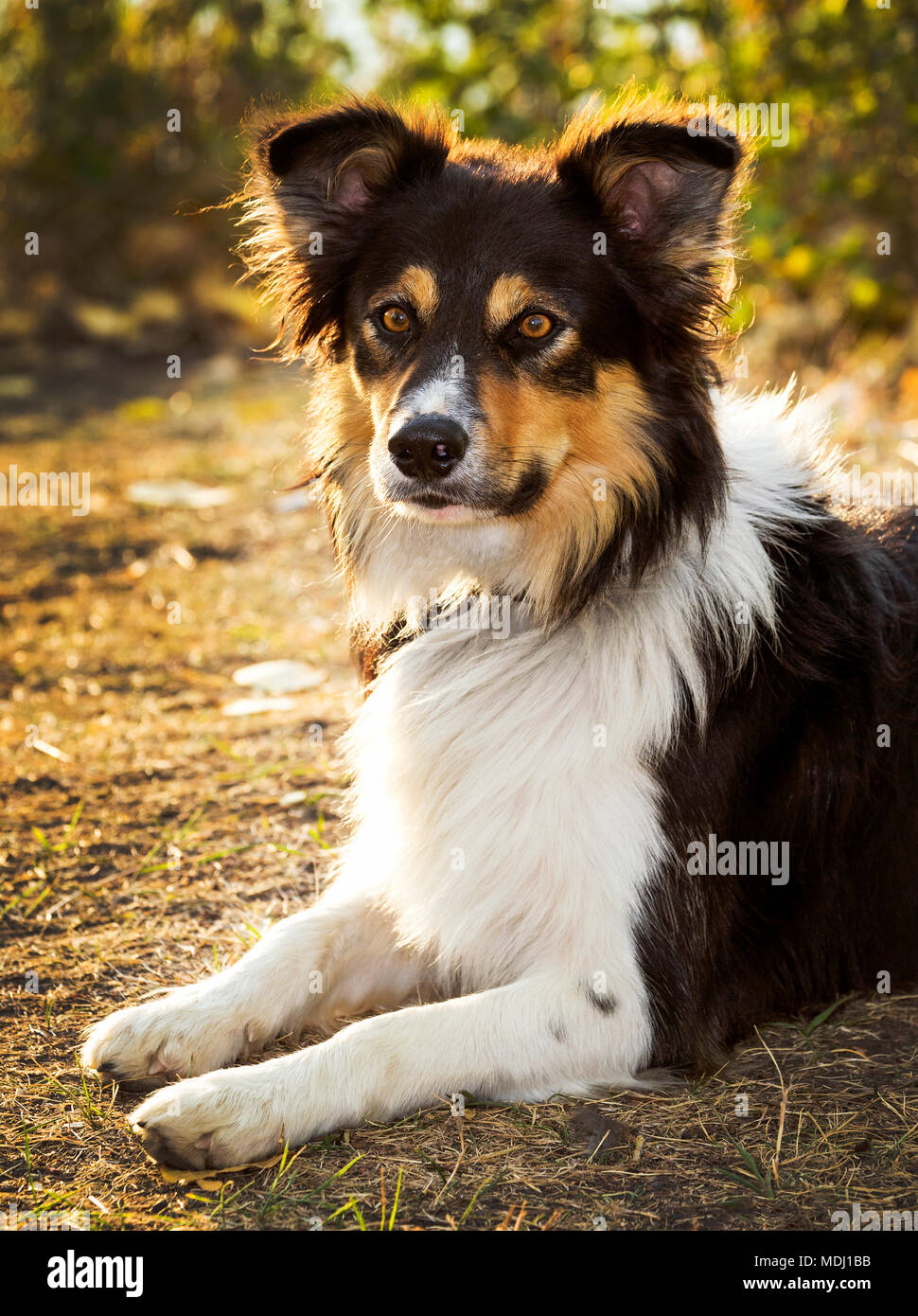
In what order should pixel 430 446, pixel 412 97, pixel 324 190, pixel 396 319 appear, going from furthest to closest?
pixel 412 97 → pixel 324 190 → pixel 396 319 → pixel 430 446

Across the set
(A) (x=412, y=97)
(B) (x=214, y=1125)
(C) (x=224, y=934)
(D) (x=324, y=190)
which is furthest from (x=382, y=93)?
(B) (x=214, y=1125)

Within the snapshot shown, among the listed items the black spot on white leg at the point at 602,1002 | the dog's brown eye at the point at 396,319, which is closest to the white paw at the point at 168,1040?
the black spot on white leg at the point at 602,1002

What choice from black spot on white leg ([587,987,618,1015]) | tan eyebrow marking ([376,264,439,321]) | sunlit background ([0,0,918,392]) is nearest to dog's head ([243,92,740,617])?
tan eyebrow marking ([376,264,439,321])

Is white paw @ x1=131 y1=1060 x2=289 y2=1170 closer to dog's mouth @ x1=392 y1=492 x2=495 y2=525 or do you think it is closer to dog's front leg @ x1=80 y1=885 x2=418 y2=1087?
dog's front leg @ x1=80 y1=885 x2=418 y2=1087

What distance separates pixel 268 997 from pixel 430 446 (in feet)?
4.76

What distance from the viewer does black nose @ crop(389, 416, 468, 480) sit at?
3.20m

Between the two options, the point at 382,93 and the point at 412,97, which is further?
the point at 382,93

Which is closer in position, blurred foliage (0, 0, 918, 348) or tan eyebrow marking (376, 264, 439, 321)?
tan eyebrow marking (376, 264, 439, 321)

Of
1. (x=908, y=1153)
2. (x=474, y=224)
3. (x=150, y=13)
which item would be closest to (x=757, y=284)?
(x=150, y=13)

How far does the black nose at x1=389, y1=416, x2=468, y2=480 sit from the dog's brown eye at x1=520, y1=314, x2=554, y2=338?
35cm

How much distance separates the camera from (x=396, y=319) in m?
3.52

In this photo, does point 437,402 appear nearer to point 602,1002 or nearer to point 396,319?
point 396,319

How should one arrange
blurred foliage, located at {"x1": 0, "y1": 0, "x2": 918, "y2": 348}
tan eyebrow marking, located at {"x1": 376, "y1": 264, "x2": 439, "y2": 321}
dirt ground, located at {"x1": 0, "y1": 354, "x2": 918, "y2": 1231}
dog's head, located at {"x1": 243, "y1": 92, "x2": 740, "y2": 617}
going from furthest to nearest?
blurred foliage, located at {"x1": 0, "y1": 0, "x2": 918, "y2": 348}
tan eyebrow marking, located at {"x1": 376, "y1": 264, "x2": 439, "y2": 321}
dog's head, located at {"x1": 243, "y1": 92, "x2": 740, "y2": 617}
dirt ground, located at {"x1": 0, "y1": 354, "x2": 918, "y2": 1231}

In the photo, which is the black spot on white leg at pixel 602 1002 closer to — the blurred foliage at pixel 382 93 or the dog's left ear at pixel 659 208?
the dog's left ear at pixel 659 208
